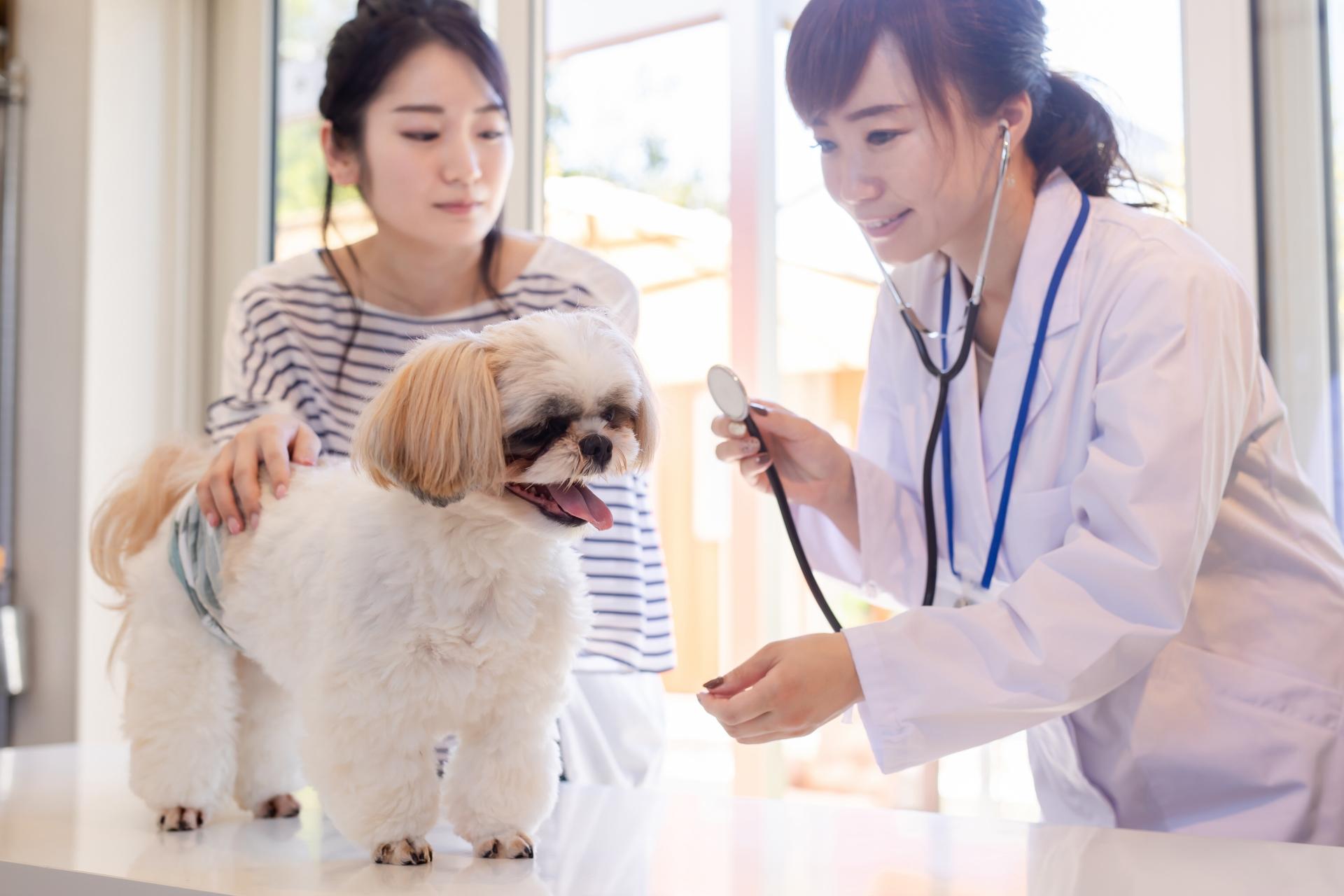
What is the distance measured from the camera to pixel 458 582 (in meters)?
0.91

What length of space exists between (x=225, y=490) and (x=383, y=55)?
709 mm

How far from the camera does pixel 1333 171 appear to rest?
5.54 ft

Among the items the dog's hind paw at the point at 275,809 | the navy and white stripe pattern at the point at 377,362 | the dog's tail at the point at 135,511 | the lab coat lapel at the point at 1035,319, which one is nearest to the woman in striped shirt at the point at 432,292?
the navy and white stripe pattern at the point at 377,362

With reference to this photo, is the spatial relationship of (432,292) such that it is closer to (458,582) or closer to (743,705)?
(458,582)

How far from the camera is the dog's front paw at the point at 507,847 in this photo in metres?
0.94

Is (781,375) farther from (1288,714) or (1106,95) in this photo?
(1288,714)

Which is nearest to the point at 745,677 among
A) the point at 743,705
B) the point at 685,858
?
the point at 743,705

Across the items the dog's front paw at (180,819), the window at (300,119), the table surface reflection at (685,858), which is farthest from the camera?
the window at (300,119)

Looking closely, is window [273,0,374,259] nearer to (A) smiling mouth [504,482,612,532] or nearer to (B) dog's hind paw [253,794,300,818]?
(B) dog's hind paw [253,794,300,818]

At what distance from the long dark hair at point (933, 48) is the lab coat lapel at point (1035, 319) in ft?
0.41

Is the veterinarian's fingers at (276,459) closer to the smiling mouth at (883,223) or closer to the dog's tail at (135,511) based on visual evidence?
the dog's tail at (135,511)

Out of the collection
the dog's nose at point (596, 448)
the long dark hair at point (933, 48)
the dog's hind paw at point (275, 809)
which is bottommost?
the dog's hind paw at point (275, 809)

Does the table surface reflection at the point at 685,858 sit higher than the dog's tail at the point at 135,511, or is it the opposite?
the dog's tail at the point at 135,511

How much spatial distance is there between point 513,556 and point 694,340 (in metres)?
1.42
